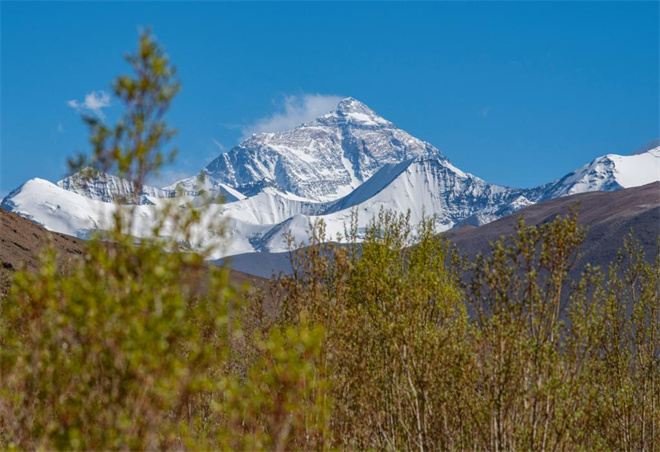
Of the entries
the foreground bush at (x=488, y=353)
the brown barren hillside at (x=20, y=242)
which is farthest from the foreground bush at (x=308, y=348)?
the brown barren hillside at (x=20, y=242)

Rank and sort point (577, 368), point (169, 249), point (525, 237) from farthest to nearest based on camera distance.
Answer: point (577, 368)
point (525, 237)
point (169, 249)

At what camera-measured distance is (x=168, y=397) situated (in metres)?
5.59

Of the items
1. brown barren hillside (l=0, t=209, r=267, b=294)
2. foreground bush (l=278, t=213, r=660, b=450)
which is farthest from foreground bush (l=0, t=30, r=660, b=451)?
brown barren hillside (l=0, t=209, r=267, b=294)

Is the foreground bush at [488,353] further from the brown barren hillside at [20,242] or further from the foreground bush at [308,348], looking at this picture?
the brown barren hillside at [20,242]

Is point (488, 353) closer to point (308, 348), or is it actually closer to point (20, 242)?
point (308, 348)

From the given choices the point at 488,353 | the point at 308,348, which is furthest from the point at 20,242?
the point at 308,348

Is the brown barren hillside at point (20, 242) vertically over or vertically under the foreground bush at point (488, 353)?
over

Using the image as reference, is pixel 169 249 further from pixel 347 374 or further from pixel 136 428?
pixel 347 374

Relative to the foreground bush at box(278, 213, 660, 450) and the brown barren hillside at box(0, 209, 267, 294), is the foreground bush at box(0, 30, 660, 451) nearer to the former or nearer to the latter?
the foreground bush at box(278, 213, 660, 450)

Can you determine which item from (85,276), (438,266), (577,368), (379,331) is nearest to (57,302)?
(85,276)

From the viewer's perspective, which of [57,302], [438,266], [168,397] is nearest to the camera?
[168,397]

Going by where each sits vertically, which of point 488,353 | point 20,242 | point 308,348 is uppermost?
point 20,242

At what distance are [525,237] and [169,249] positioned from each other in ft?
21.7

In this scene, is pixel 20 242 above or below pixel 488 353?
above
